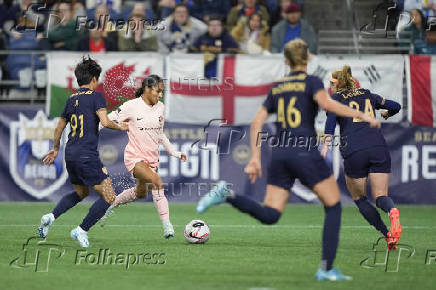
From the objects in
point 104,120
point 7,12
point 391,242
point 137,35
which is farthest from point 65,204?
point 7,12

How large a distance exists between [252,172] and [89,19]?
1247cm

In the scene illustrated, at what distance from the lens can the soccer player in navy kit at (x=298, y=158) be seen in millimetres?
8117

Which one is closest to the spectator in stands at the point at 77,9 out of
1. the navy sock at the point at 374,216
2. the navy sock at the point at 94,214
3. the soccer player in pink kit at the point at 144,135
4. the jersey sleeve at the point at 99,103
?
the soccer player in pink kit at the point at 144,135

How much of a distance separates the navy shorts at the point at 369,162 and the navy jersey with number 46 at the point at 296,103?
2.88 m

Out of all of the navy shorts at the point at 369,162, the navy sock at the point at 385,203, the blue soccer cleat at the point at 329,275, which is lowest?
the blue soccer cleat at the point at 329,275

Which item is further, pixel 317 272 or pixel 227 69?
pixel 227 69

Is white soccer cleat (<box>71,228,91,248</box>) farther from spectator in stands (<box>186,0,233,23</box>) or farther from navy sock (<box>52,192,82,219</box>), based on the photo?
spectator in stands (<box>186,0,233,23</box>)

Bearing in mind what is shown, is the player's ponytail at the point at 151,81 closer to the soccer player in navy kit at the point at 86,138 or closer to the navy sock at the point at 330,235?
the soccer player in navy kit at the point at 86,138

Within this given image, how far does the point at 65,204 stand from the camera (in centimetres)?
1139

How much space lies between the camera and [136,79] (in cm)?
1841

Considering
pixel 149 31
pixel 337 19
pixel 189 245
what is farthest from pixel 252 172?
pixel 337 19

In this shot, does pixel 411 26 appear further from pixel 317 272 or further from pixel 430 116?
pixel 317 272

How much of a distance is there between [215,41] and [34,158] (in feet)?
14.5

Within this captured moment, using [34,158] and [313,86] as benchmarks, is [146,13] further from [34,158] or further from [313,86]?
[313,86]
